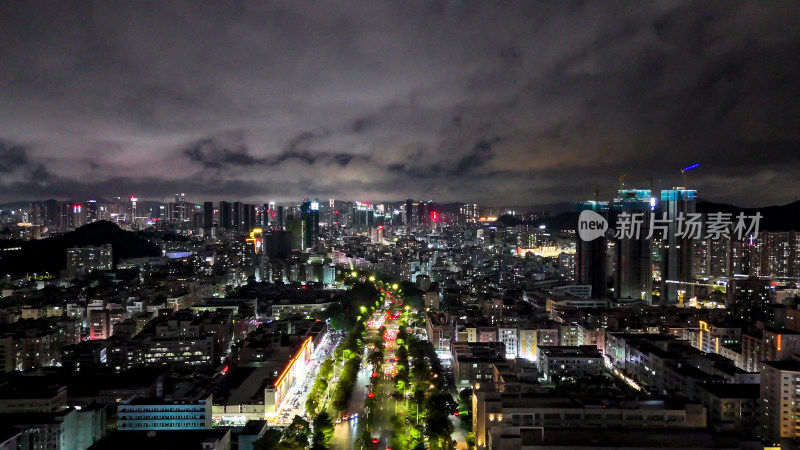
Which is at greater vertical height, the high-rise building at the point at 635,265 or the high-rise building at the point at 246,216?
the high-rise building at the point at 246,216

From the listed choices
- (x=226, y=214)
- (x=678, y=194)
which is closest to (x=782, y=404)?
(x=678, y=194)

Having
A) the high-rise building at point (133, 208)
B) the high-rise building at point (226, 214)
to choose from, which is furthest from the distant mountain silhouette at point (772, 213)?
the high-rise building at point (133, 208)

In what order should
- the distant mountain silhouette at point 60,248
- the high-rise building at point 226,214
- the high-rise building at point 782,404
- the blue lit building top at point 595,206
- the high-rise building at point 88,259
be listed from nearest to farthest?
the high-rise building at point 782,404 → the blue lit building top at point 595,206 → the distant mountain silhouette at point 60,248 → the high-rise building at point 88,259 → the high-rise building at point 226,214

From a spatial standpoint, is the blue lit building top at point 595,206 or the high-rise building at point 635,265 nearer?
the high-rise building at point 635,265

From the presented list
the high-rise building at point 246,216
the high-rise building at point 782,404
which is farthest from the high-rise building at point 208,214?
Answer: the high-rise building at point 782,404

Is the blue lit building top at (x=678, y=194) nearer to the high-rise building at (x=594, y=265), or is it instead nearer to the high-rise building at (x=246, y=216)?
the high-rise building at (x=594, y=265)

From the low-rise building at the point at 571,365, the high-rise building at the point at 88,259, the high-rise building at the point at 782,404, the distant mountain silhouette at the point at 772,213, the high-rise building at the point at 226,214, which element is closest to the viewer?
the high-rise building at the point at 782,404

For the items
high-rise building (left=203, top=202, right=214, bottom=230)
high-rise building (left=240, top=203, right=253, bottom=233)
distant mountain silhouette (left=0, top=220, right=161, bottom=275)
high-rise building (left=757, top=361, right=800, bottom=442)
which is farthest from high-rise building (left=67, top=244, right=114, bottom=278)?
high-rise building (left=757, top=361, right=800, bottom=442)

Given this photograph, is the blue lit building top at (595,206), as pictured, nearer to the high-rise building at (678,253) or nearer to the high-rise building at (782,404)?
the high-rise building at (678,253)

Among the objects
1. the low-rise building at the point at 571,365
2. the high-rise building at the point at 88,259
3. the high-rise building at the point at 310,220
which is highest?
the high-rise building at the point at 310,220
